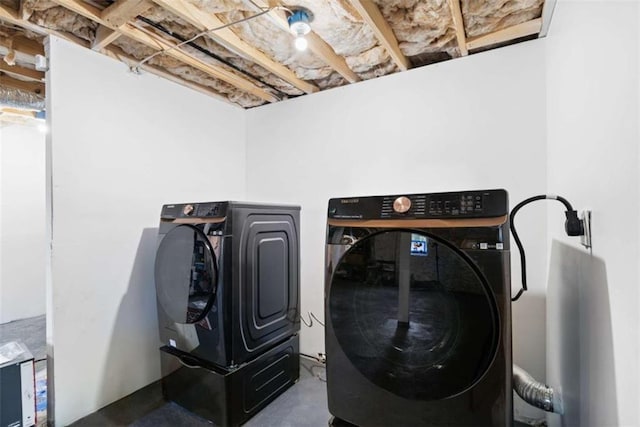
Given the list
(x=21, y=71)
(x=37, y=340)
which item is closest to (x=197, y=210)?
(x=21, y=71)

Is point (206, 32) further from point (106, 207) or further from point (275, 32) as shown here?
point (106, 207)

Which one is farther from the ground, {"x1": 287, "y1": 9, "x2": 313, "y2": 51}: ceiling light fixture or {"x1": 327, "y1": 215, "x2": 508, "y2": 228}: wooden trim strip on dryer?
{"x1": 287, "y1": 9, "x2": 313, "y2": 51}: ceiling light fixture

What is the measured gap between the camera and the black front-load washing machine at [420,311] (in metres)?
1.05

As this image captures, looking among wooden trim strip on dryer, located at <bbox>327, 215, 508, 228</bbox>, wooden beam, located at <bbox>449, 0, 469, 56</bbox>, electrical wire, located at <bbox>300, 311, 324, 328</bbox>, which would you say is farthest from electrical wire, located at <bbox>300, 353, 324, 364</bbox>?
wooden beam, located at <bbox>449, 0, 469, 56</bbox>

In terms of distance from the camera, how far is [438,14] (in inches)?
69.2

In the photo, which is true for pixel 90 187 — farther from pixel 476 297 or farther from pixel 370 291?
pixel 476 297

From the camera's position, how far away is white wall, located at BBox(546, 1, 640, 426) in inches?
27.9

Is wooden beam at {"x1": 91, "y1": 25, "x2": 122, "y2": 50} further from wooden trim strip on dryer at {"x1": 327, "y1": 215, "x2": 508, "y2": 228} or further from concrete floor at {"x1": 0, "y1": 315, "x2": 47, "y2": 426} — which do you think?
concrete floor at {"x1": 0, "y1": 315, "x2": 47, "y2": 426}

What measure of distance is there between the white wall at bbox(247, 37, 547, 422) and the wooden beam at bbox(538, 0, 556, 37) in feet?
0.24

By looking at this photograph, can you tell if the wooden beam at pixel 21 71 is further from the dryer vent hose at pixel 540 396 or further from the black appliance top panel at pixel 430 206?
the dryer vent hose at pixel 540 396

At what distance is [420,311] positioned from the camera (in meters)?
1.15

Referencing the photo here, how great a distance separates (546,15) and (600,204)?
138 cm

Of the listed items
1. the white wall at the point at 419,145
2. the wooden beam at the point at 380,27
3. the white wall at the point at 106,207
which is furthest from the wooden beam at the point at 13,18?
the wooden beam at the point at 380,27

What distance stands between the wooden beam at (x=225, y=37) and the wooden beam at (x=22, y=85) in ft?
6.29
